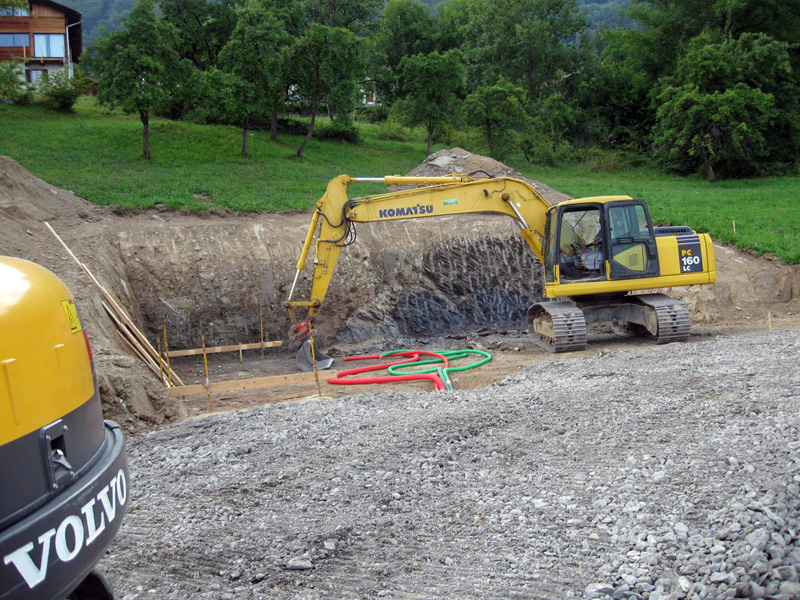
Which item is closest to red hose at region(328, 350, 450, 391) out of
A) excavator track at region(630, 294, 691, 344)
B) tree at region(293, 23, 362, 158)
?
excavator track at region(630, 294, 691, 344)

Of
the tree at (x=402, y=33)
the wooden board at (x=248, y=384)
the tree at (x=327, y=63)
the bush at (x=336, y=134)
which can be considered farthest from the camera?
the tree at (x=402, y=33)

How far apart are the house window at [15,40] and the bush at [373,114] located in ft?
60.8

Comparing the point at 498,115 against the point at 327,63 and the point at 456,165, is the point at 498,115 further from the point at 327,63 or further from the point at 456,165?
the point at 327,63

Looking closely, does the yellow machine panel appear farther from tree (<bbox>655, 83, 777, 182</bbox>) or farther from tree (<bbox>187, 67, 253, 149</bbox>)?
tree (<bbox>655, 83, 777, 182</bbox>)

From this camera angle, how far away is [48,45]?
3544 cm

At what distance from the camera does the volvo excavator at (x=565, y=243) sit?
1180 centimetres

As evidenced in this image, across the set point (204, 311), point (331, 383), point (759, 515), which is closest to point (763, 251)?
point (331, 383)

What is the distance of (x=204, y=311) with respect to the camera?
1415cm

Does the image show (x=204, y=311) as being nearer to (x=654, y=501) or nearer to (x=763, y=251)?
(x=654, y=501)

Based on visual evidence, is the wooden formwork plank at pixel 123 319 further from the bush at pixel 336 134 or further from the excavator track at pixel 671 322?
the bush at pixel 336 134

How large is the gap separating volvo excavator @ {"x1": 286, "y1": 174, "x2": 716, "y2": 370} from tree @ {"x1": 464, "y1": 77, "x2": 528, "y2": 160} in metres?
18.5

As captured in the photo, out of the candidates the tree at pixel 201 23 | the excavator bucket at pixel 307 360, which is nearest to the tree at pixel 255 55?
the tree at pixel 201 23

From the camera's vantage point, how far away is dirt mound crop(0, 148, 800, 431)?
13.6 meters

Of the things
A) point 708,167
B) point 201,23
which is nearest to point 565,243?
point 708,167
